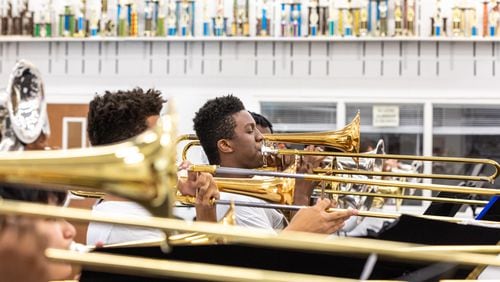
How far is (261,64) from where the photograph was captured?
816 cm

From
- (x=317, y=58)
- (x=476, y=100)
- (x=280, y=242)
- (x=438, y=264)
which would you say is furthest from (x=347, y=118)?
(x=280, y=242)

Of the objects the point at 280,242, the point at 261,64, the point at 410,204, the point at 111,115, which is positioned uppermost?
the point at 261,64

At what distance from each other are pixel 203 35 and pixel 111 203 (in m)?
5.86

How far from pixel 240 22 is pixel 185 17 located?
55cm

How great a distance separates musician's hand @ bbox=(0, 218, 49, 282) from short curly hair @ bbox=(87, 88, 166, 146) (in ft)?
3.96

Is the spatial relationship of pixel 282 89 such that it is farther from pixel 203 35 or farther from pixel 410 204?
→ pixel 410 204

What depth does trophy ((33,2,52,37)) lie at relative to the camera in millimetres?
8424

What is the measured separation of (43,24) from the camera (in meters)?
8.45

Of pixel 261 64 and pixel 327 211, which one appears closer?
pixel 327 211

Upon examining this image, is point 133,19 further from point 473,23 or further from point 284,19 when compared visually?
point 473,23

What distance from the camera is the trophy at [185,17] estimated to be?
26.8ft

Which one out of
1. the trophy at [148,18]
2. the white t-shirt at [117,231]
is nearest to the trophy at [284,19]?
the trophy at [148,18]

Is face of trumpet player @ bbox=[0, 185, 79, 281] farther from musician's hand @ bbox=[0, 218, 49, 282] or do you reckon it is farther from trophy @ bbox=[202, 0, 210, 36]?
trophy @ bbox=[202, 0, 210, 36]

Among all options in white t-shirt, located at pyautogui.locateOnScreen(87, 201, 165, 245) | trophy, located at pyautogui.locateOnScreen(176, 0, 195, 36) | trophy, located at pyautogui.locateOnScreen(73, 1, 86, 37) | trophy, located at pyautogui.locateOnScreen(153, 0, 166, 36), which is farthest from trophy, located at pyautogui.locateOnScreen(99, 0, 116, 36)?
white t-shirt, located at pyautogui.locateOnScreen(87, 201, 165, 245)
